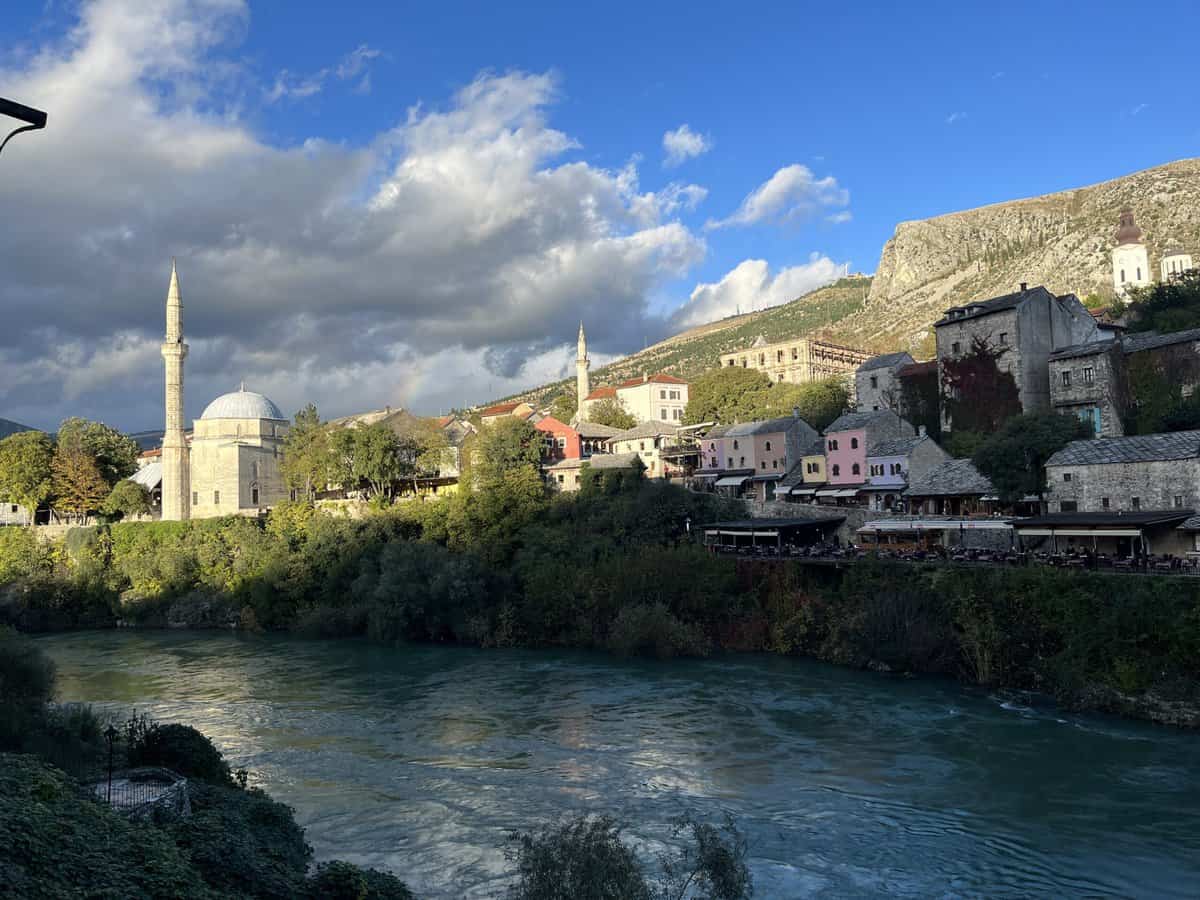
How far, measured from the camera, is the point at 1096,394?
3869 centimetres

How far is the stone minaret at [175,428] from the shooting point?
64875 mm

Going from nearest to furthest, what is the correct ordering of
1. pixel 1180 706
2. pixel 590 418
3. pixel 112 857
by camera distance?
pixel 112 857, pixel 1180 706, pixel 590 418

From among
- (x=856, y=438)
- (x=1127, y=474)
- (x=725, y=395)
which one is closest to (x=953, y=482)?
(x=1127, y=474)

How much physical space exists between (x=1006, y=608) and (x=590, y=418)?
5203 cm

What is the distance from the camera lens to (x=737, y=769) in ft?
70.2

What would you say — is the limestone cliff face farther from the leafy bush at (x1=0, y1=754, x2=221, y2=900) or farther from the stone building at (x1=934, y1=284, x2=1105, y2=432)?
the leafy bush at (x1=0, y1=754, x2=221, y2=900)

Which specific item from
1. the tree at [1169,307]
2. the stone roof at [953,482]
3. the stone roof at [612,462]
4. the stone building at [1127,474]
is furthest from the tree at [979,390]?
the stone roof at [612,462]

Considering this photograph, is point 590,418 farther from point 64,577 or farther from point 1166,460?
point 1166,460

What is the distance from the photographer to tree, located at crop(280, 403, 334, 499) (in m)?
59.5

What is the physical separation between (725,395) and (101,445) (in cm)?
5197

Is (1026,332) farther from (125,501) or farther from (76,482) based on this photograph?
(76,482)

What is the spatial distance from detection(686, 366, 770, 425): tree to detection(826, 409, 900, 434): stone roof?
18.8 metres

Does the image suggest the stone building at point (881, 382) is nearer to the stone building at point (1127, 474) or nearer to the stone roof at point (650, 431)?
the stone roof at point (650, 431)

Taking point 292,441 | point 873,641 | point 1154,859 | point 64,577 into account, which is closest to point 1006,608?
point 873,641
